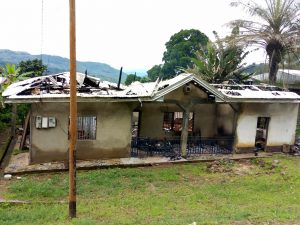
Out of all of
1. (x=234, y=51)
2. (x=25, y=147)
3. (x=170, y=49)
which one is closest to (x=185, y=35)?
(x=170, y=49)

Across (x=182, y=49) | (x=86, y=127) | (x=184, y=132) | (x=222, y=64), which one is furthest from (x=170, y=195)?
(x=182, y=49)

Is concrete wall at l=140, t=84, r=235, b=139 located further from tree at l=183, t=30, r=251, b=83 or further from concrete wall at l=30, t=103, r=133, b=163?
tree at l=183, t=30, r=251, b=83

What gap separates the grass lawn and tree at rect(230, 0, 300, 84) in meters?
9.44

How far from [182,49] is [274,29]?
27931mm

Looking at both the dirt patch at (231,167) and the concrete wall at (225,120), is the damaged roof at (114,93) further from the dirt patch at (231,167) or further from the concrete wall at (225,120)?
the dirt patch at (231,167)

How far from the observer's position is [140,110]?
61.9 ft

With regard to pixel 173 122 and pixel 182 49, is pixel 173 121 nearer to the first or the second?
pixel 173 122

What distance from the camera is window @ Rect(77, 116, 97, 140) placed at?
614 inches

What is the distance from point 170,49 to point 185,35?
3.42m

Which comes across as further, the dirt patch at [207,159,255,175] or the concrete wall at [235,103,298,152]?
the concrete wall at [235,103,298,152]

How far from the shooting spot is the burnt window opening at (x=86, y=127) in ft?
51.2

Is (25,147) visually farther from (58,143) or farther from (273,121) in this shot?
(273,121)

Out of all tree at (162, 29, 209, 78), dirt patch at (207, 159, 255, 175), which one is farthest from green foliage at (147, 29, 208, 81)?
dirt patch at (207, 159, 255, 175)

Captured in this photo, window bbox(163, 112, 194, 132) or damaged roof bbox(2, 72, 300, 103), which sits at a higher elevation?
damaged roof bbox(2, 72, 300, 103)
